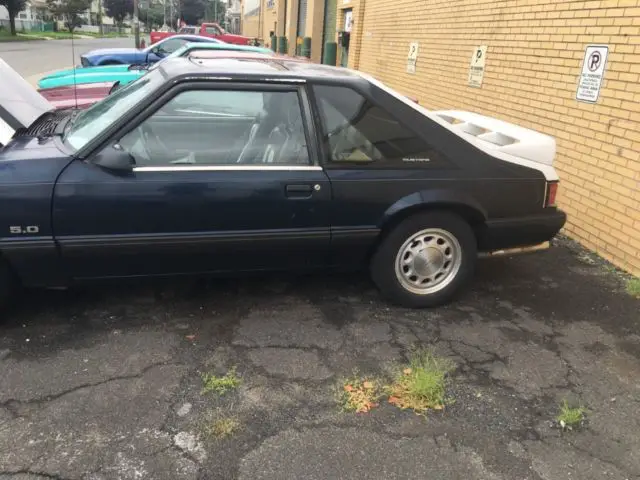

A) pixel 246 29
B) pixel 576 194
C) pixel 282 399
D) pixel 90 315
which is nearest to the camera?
pixel 282 399

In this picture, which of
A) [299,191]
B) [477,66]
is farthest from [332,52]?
[299,191]

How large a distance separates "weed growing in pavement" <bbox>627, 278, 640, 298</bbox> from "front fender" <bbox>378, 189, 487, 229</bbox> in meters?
1.54

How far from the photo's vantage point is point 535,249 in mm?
3949

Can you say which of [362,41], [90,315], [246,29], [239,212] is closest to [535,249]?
[239,212]

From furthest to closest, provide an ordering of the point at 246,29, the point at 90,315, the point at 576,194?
the point at 246,29
the point at 576,194
the point at 90,315

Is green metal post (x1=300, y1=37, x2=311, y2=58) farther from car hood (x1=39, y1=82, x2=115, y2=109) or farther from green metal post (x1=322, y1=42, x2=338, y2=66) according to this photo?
car hood (x1=39, y1=82, x2=115, y2=109)

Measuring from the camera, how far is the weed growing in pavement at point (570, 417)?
2.73 meters

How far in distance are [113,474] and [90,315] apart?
4.65 feet

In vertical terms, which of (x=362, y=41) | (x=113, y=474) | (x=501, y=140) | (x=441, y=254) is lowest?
(x=113, y=474)

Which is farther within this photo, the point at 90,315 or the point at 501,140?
the point at 501,140

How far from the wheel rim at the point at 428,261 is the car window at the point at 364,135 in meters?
0.48

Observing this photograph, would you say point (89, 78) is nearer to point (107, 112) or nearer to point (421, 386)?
point (107, 112)

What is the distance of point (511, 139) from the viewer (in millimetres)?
4012

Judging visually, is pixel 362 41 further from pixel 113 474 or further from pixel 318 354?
pixel 113 474
